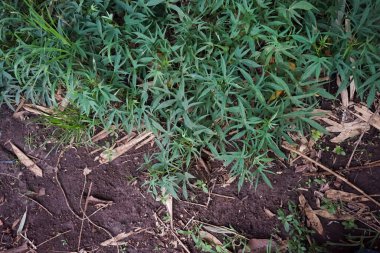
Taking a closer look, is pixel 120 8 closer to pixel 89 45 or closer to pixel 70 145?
pixel 89 45

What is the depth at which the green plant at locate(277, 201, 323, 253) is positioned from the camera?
2.68m

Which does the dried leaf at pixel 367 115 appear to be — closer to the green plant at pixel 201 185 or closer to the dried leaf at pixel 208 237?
the green plant at pixel 201 185

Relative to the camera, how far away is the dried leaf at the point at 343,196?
8.95 ft

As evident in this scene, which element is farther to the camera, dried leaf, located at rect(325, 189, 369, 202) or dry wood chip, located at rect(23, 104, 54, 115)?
dry wood chip, located at rect(23, 104, 54, 115)

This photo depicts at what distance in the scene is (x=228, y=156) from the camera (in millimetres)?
2633

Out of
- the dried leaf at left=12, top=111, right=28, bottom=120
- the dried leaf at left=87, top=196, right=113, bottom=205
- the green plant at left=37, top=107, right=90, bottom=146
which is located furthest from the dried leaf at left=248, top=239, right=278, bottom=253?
the dried leaf at left=12, top=111, right=28, bottom=120

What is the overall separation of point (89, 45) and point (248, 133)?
3.77 feet

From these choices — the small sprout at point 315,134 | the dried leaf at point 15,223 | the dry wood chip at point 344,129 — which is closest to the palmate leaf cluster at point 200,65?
the small sprout at point 315,134

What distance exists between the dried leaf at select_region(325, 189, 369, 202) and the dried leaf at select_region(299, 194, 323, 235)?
0.47 feet

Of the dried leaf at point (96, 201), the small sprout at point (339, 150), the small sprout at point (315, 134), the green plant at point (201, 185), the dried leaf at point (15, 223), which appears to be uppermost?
the small sprout at point (315, 134)

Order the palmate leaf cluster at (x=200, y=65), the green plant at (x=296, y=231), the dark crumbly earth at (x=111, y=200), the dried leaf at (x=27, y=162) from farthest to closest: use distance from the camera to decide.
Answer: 1. the dried leaf at (x=27, y=162)
2. the dark crumbly earth at (x=111, y=200)
3. the green plant at (x=296, y=231)
4. the palmate leaf cluster at (x=200, y=65)

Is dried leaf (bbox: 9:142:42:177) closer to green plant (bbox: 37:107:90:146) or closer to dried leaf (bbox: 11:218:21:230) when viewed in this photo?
green plant (bbox: 37:107:90:146)

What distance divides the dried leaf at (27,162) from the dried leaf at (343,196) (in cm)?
193

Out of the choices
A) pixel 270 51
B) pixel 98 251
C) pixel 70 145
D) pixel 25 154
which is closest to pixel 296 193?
pixel 270 51
